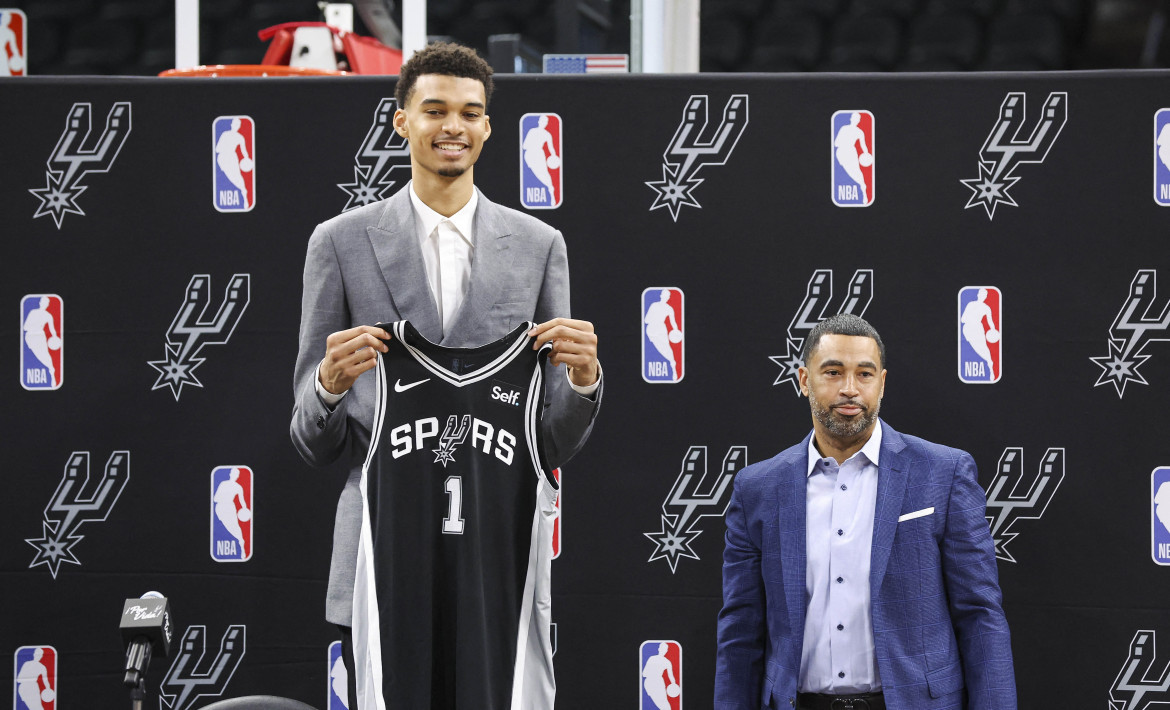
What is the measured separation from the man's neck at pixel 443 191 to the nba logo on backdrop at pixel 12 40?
3.56 metres

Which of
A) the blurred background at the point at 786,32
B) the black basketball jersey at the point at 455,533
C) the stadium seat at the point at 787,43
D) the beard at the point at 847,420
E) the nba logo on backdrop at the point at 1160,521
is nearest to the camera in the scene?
the black basketball jersey at the point at 455,533

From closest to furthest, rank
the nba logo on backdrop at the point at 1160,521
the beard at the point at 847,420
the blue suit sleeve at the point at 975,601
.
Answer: the blue suit sleeve at the point at 975,601 < the beard at the point at 847,420 < the nba logo on backdrop at the point at 1160,521

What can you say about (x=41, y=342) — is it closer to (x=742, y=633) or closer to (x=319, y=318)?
(x=319, y=318)

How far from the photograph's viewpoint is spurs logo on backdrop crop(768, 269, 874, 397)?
2947 millimetres

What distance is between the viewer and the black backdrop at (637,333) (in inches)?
114

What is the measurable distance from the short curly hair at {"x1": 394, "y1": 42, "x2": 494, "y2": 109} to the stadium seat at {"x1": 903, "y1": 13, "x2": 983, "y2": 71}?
423 cm

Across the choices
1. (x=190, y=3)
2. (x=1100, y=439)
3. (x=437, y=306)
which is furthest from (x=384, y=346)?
(x=190, y=3)

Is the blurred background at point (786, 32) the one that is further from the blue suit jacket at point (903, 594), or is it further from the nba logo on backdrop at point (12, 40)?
the blue suit jacket at point (903, 594)

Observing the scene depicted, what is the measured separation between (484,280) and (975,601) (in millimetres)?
1198

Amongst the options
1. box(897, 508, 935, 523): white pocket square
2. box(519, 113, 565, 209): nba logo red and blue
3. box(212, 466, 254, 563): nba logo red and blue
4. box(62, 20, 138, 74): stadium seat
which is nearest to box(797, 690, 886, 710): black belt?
box(897, 508, 935, 523): white pocket square

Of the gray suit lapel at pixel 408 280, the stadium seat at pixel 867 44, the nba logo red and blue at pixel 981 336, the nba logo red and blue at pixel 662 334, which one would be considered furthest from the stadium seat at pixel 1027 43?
the gray suit lapel at pixel 408 280

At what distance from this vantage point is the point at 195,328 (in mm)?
2992

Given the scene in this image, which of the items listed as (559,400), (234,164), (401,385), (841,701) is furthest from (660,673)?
(234,164)

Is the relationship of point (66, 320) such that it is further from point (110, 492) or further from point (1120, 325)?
point (1120, 325)
